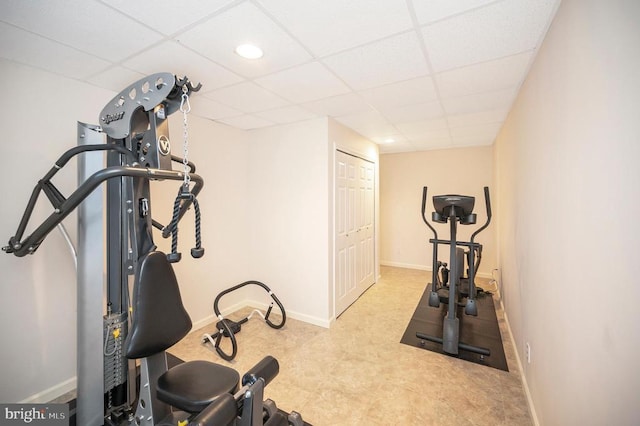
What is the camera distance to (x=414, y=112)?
Result: 9.18 ft

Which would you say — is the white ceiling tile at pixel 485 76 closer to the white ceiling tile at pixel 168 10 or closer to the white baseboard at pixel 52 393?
the white ceiling tile at pixel 168 10

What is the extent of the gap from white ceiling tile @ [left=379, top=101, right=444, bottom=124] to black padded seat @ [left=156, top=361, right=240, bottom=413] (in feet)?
8.54

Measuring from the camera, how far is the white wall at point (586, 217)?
75 cm

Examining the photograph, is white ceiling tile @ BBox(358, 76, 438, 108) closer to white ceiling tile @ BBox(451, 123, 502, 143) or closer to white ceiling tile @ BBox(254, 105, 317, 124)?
white ceiling tile @ BBox(254, 105, 317, 124)

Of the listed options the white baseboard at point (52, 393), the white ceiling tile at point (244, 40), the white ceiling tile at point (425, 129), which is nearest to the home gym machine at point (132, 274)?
the white ceiling tile at point (244, 40)

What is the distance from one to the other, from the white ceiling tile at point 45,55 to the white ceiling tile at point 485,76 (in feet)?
8.04

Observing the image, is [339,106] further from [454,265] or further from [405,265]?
[405,265]

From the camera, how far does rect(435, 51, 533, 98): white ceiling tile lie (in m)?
1.75

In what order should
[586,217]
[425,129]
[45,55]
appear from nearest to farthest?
[586,217] < [45,55] < [425,129]

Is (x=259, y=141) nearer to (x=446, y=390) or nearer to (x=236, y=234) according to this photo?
(x=236, y=234)

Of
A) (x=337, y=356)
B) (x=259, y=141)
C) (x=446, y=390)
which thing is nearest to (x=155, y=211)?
(x=259, y=141)

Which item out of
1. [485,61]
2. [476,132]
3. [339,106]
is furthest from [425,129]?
[485,61]

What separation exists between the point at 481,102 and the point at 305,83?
1724 mm

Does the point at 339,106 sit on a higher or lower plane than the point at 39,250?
higher
